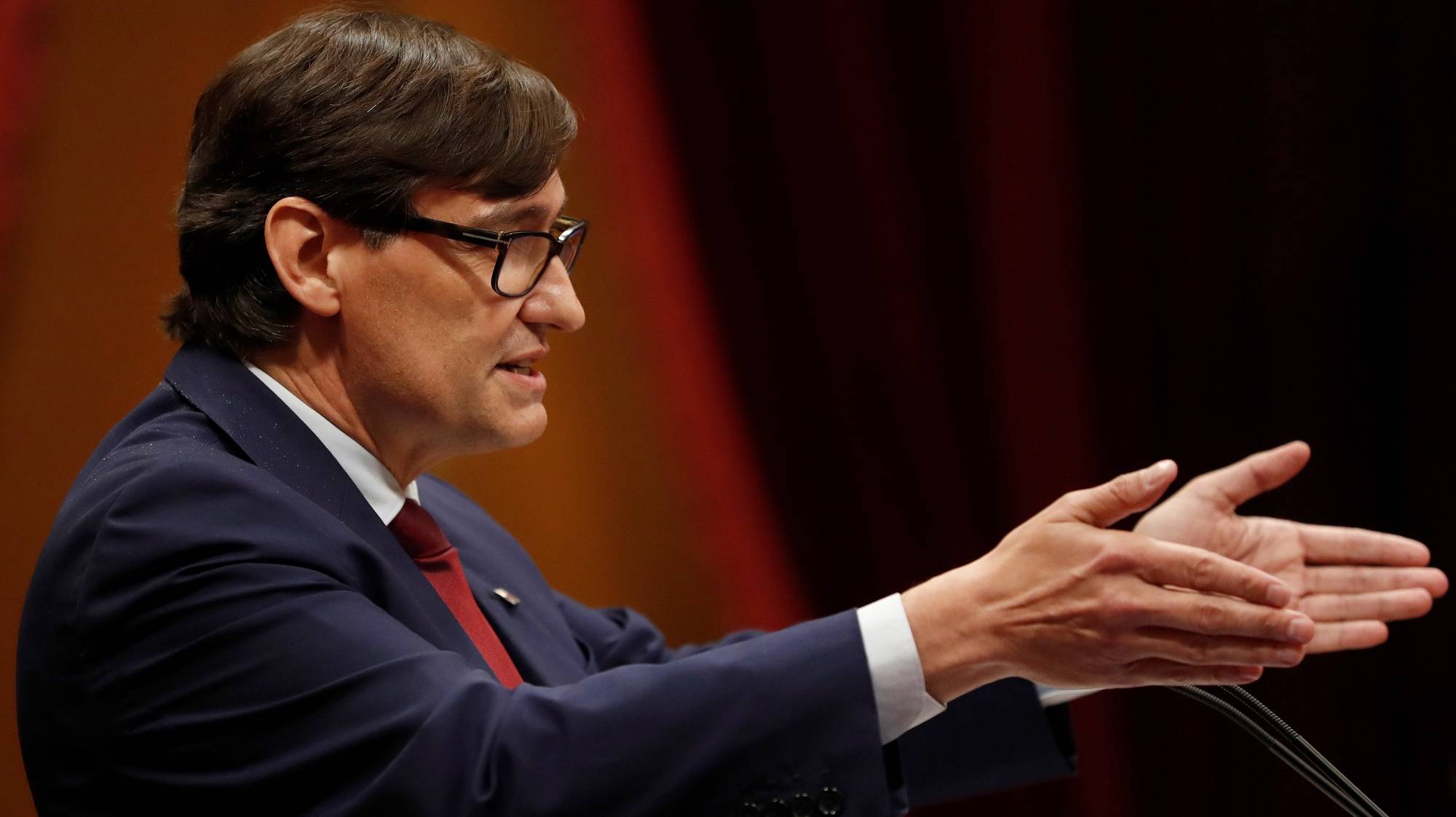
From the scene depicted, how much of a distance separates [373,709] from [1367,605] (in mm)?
1072

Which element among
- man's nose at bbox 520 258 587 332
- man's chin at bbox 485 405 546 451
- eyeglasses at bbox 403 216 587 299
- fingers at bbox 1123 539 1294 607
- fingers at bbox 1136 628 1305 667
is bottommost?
fingers at bbox 1136 628 1305 667

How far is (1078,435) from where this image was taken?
2195mm

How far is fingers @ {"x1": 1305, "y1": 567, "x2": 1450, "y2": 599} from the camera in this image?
148 centimetres

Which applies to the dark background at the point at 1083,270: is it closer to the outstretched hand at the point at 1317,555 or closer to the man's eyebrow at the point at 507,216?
the outstretched hand at the point at 1317,555

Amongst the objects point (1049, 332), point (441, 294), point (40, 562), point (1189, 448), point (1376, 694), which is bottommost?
point (1376, 694)

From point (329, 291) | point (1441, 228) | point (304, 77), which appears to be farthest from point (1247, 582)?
point (1441, 228)

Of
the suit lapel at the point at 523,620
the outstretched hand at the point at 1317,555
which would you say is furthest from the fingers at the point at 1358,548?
the suit lapel at the point at 523,620

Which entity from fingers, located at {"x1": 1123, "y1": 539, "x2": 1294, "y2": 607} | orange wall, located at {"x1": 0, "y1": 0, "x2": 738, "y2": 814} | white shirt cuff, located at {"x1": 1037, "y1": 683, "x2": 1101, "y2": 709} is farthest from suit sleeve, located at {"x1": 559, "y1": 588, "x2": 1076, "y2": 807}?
orange wall, located at {"x1": 0, "y1": 0, "x2": 738, "y2": 814}

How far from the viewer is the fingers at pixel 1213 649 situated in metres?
1.06

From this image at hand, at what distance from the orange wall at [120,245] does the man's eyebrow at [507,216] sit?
30.6 inches

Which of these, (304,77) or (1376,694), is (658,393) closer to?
(304,77)

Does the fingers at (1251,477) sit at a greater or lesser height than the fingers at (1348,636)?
greater

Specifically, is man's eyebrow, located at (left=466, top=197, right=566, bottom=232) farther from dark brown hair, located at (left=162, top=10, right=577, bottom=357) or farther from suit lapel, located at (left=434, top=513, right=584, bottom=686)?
suit lapel, located at (left=434, top=513, right=584, bottom=686)

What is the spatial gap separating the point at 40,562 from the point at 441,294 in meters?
0.43
